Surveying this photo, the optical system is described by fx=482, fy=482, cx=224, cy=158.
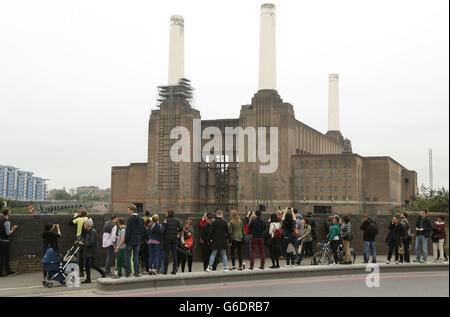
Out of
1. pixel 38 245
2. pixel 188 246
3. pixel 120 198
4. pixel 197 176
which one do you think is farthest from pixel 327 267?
pixel 120 198

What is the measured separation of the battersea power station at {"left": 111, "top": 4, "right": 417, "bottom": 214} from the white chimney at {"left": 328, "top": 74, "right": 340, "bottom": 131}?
22.4 metres

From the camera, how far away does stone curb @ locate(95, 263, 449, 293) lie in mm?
11508

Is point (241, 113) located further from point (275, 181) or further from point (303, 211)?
point (303, 211)

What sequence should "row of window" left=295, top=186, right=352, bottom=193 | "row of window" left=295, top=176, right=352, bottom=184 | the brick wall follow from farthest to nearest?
"row of window" left=295, top=176, right=352, bottom=184, "row of window" left=295, top=186, right=352, bottom=193, the brick wall

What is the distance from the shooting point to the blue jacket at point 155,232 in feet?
43.2

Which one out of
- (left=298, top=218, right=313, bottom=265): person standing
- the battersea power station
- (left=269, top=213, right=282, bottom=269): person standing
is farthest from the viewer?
the battersea power station

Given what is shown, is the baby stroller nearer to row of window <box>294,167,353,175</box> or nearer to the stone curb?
the stone curb

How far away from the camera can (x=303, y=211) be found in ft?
243

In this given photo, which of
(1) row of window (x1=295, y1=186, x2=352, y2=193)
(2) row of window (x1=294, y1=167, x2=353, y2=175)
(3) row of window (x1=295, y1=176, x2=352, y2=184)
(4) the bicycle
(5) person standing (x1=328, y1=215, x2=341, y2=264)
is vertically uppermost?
(2) row of window (x1=294, y1=167, x2=353, y2=175)

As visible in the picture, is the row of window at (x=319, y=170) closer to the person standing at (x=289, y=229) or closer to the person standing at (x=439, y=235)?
the person standing at (x=439, y=235)

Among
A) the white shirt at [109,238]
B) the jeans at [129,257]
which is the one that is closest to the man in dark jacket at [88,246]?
the white shirt at [109,238]

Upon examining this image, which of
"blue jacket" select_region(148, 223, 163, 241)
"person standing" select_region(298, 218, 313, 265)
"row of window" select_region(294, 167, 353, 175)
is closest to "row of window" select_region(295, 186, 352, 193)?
"row of window" select_region(294, 167, 353, 175)

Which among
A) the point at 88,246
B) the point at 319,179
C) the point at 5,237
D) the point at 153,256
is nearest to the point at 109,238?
the point at 88,246
